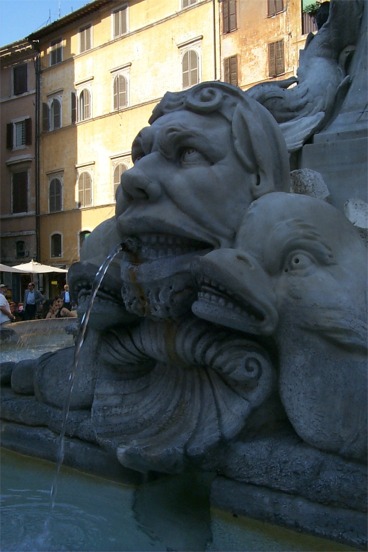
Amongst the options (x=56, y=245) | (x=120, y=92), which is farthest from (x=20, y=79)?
(x=56, y=245)

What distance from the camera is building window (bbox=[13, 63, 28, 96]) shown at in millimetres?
31047

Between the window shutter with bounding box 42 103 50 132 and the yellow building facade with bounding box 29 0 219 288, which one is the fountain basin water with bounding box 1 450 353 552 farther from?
the window shutter with bounding box 42 103 50 132

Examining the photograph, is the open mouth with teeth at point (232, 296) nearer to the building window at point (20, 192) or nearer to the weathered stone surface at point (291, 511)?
the weathered stone surface at point (291, 511)

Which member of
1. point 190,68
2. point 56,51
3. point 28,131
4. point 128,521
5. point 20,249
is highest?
point 56,51

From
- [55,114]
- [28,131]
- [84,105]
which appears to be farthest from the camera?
[28,131]

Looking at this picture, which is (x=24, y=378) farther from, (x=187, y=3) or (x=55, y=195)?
(x=55, y=195)

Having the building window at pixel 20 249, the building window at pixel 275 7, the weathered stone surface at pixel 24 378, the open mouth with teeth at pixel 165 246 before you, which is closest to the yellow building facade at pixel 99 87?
the building window at pixel 20 249

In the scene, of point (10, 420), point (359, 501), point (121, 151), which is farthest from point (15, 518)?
point (121, 151)

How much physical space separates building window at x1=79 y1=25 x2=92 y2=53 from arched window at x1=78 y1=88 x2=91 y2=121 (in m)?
1.85

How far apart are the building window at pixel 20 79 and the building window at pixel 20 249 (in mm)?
7128

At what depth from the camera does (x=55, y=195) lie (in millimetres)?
29078

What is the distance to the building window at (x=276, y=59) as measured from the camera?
22103 mm

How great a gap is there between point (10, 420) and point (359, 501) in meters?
1.55

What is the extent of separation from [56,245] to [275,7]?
13.1 m
